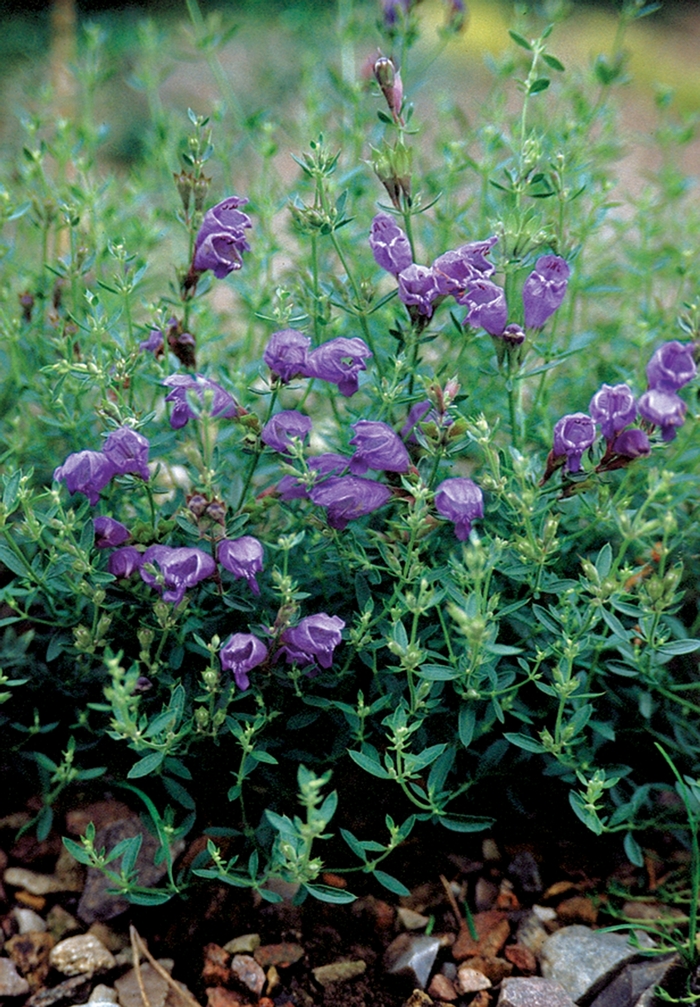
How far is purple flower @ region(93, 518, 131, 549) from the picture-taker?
213 centimetres

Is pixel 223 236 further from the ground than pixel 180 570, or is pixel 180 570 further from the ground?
pixel 223 236

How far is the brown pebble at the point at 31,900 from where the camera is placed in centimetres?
232

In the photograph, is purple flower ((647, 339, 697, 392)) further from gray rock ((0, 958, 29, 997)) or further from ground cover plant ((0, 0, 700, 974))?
gray rock ((0, 958, 29, 997))

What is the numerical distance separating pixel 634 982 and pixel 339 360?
1.40 metres

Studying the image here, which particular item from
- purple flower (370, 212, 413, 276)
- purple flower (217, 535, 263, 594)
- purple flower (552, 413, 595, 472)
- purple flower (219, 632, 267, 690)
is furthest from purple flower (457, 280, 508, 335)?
purple flower (219, 632, 267, 690)

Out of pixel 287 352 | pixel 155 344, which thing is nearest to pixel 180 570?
pixel 287 352

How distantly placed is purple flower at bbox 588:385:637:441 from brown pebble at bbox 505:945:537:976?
1.14 metres

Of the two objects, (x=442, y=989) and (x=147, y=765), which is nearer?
(x=147, y=765)

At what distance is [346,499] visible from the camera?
2.06 metres

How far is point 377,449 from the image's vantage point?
2033 millimetres

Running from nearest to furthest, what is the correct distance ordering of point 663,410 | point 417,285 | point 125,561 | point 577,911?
point 663,410
point 417,285
point 125,561
point 577,911

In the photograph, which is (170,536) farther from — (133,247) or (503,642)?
(133,247)

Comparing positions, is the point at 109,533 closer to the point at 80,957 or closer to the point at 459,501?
the point at 459,501

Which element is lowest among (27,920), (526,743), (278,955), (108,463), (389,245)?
(27,920)
